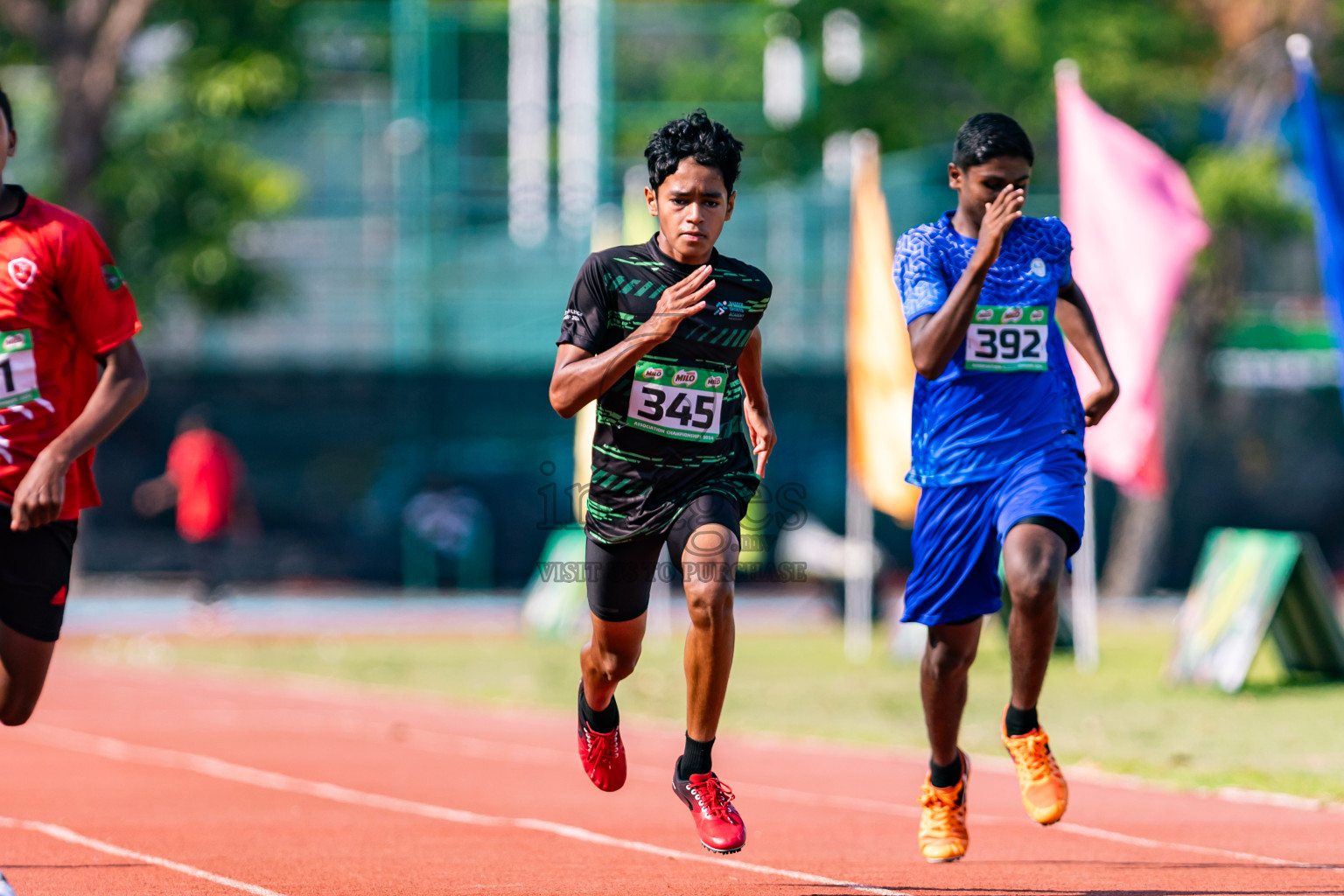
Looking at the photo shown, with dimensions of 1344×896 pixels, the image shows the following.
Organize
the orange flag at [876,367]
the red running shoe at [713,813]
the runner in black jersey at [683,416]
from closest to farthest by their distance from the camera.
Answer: the red running shoe at [713,813]
the runner in black jersey at [683,416]
the orange flag at [876,367]

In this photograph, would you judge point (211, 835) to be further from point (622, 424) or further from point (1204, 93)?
point (1204, 93)

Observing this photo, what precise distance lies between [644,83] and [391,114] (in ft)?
29.4

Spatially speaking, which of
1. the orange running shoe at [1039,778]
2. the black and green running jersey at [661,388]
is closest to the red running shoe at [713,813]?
the black and green running jersey at [661,388]

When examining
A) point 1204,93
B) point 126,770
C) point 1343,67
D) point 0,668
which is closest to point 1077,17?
point 1204,93

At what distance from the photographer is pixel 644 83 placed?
37812 mm

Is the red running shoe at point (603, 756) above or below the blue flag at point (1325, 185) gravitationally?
below

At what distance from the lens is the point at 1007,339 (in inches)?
251

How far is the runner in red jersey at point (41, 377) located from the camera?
5516 millimetres

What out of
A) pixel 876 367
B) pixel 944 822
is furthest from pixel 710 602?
pixel 876 367

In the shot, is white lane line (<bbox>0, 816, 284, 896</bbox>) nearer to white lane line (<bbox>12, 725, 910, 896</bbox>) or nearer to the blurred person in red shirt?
white lane line (<bbox>12, 725, 910, 896</bbox>)

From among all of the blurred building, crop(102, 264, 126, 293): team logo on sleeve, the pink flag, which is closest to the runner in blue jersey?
crop(102, 264, 126, 293): team logo on sleeve

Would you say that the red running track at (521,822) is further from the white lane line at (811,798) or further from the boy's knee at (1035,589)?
the boy's knee at (1035,589)

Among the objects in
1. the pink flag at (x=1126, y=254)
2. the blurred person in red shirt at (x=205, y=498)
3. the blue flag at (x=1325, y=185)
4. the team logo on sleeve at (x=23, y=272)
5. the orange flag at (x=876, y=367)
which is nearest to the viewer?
the team logo on sleeve at (x=23, y=272)

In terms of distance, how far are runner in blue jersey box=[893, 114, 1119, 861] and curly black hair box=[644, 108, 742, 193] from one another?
0.81m
